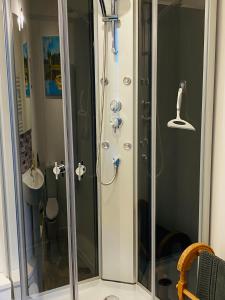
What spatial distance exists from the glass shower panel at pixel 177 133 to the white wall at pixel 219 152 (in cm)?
10

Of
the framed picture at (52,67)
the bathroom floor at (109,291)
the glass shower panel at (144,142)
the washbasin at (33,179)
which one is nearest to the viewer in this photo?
the framed picture at (52,67)

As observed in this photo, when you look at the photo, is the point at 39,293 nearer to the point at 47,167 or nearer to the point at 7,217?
the point at 7,217

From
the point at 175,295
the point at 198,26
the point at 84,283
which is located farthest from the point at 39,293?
the point at 198,26

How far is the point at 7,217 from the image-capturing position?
2.28 m

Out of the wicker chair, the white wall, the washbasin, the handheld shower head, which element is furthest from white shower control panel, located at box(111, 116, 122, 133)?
the wicker chair

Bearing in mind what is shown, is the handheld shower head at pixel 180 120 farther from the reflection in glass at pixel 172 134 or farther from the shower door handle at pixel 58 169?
the shower door handle at pixel 58 169

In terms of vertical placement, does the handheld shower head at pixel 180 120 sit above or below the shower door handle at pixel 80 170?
above

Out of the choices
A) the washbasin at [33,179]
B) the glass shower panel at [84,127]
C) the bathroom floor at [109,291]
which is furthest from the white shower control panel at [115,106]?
the bathroom floor at [109,291]

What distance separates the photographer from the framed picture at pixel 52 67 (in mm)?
1967

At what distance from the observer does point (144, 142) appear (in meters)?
2.40

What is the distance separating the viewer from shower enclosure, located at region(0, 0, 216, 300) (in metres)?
2.00

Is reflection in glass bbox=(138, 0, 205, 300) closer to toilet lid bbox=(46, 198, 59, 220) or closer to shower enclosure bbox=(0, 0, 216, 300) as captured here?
shower enclosure bbox=(0, 0, 216, 300)

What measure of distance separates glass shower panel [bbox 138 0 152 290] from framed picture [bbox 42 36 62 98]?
60cm

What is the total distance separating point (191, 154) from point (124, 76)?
0.76m
